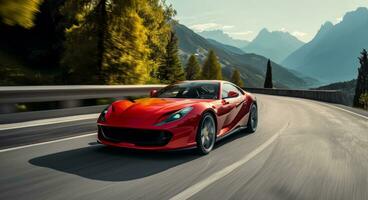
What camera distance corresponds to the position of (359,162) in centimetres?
703

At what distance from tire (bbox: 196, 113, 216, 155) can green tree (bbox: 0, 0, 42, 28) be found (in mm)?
3536

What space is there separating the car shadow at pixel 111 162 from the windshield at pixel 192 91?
1.28m

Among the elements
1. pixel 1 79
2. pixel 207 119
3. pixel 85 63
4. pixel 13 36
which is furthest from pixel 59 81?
pixel 13 36

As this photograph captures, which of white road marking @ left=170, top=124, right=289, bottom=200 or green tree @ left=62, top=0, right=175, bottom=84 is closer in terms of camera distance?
white road marking @ left=170, top=124, right=289, bottom=200

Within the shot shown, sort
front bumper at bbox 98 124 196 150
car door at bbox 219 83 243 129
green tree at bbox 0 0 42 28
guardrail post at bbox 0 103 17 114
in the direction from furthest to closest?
guardrail post at bbox 0 103 17 114
car door at bbox 219 83 243 129
green tree at bbox 0 0 42 28
front bumper at bbox 98 124 196 150

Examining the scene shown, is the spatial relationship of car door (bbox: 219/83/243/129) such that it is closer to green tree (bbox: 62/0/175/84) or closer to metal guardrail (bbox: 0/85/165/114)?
metal guardrail (bbox: 0/85/165/114)

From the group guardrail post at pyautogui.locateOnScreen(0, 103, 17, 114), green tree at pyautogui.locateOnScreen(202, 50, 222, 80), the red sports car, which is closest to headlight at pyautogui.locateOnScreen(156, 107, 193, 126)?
the red sports car

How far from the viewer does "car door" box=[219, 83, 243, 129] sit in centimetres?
809

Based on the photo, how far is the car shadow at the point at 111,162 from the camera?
18.2 feet

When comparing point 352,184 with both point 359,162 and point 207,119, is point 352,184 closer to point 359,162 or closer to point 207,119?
point 359,162

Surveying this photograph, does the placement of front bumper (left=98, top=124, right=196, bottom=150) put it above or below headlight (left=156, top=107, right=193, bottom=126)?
below

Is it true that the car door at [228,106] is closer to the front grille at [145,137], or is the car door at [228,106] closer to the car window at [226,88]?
the car window at [226,88]

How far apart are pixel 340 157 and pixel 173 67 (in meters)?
67.7

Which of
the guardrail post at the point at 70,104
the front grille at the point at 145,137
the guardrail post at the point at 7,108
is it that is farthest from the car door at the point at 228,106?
the guardrail post at the point at 70,104
